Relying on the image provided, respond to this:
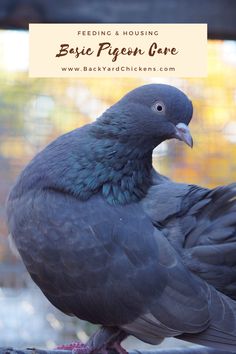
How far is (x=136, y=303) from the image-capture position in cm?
138

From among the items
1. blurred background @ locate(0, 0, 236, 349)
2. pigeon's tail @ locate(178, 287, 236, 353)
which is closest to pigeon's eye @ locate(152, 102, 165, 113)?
blurred background @ locate(0, 0, 236, 349)

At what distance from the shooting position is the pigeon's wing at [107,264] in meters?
1.37

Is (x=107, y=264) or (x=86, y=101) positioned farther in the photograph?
(x=86, y=101)

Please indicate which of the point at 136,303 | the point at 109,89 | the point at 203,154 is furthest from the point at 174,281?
the point at 203,154

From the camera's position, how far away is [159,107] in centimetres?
139

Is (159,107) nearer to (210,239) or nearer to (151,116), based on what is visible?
(151,116)

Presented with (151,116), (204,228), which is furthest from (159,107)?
(204,228)

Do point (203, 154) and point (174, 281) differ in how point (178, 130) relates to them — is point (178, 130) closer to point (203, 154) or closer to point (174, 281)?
point (174, 281)

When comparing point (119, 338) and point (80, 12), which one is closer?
point (80, 12)

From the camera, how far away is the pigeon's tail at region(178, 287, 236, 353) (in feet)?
4.39

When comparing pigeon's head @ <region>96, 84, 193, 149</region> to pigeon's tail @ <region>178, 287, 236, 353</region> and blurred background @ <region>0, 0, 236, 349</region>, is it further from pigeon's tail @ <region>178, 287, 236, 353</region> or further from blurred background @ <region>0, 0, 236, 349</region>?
pigeon's tail @ <region>178, 287, 236, 353</region>

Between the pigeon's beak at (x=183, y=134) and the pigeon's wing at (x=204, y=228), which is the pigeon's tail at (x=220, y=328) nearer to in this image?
the pigeon's wing at (x=204, y=228)

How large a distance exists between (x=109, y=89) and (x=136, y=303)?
Answer: 53 cm

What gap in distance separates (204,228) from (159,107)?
10.4 inches
